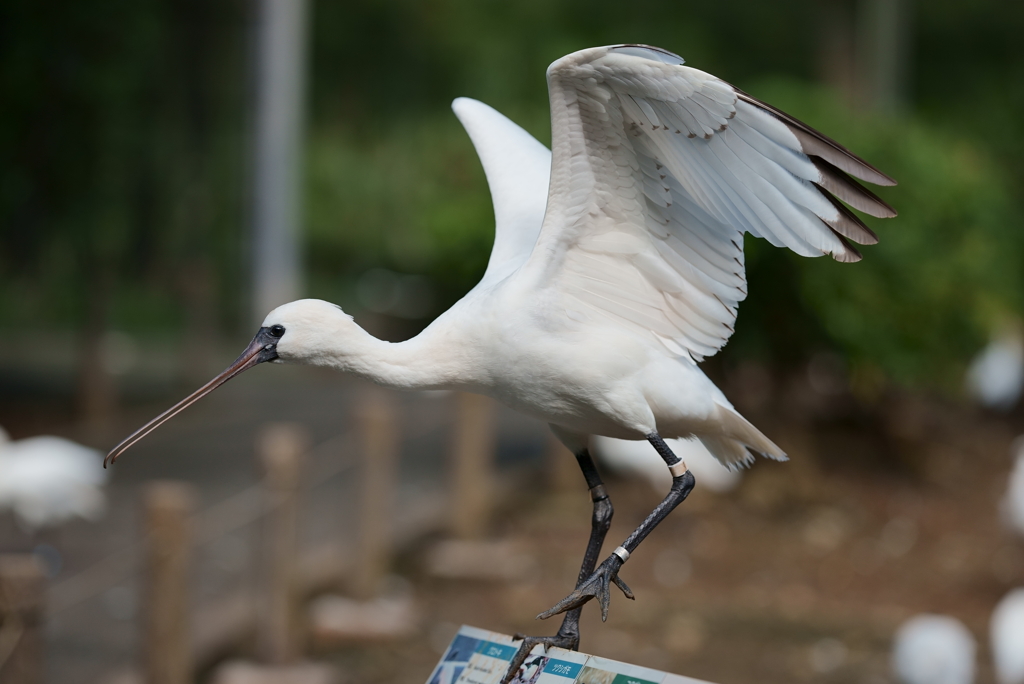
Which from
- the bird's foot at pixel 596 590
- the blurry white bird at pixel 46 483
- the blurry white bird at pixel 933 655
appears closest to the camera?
the bird's foot at pixel 596 590

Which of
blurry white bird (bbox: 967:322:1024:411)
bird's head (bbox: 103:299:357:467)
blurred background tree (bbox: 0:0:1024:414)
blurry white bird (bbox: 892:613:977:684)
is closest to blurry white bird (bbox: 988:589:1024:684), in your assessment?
blurry white bird (bbox: 892:613:977:684)

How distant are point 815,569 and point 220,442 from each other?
5627mm

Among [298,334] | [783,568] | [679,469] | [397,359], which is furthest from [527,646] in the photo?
[783,568]

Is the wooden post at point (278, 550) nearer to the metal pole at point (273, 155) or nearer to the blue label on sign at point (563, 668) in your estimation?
the blue label on sign at point (563, 668)

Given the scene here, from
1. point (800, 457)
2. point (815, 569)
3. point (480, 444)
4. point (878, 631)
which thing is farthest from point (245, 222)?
point (878, 631)

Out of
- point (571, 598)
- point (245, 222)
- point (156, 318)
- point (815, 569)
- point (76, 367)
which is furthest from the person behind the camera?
point (245, 222)

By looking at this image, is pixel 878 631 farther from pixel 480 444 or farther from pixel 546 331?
pixel 546 331

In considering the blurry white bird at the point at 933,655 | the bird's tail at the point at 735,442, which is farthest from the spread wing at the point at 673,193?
the blurry white bird at the point at 933,655

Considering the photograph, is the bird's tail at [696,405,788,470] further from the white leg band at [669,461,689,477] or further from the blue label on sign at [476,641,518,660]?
the blue label on sign at [476,641,518,660]

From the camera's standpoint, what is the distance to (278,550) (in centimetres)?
652

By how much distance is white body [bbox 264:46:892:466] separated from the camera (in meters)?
2.67

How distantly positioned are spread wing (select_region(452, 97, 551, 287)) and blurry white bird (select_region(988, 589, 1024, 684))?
4360 millimetres

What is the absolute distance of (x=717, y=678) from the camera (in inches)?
271

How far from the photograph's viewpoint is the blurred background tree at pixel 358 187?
34.3 ft
